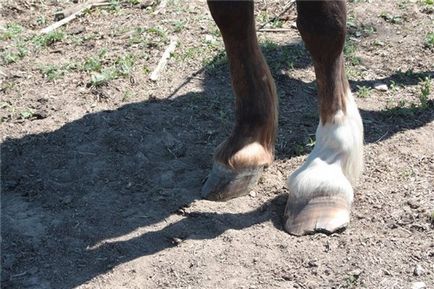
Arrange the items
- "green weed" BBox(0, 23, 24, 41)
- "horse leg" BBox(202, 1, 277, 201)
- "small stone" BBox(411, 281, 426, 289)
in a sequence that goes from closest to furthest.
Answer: "small stone" BBox(411, 281, 426, 289) < "horse leg" BBox(202, 1, 277, 201) < "green weed" BBox(0, 23, 24, 41)

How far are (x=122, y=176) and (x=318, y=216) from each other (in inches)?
36.5

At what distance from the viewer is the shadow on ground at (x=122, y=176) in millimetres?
3145

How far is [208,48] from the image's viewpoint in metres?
4.62

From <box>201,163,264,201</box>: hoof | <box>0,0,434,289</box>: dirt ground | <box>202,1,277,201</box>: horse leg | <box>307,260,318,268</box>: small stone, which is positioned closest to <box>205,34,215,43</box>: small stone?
<box>0,0,434,289</box>: dirt ground

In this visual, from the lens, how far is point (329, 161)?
3184 mm

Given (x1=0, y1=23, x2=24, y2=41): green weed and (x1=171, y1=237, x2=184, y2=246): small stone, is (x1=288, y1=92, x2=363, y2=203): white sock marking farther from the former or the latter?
(x1=0, y1=23, x2=24, y2=41): green weed

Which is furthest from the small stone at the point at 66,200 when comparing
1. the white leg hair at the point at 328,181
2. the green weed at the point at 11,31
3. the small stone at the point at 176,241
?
the green weed at the point at 11,31

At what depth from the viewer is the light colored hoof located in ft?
10.3

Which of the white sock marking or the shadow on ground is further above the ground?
the white sock marking

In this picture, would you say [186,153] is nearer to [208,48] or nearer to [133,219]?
[133,219]

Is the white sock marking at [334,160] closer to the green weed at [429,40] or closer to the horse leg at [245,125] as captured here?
the horse leg at [245,125]

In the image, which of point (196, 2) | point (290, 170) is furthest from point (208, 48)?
point (290, 170)

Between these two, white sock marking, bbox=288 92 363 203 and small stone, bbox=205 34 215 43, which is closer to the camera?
white sock marking, bbox=288 92 363 203

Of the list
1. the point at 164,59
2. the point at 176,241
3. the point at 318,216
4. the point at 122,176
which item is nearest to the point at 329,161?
the point at 318,216
